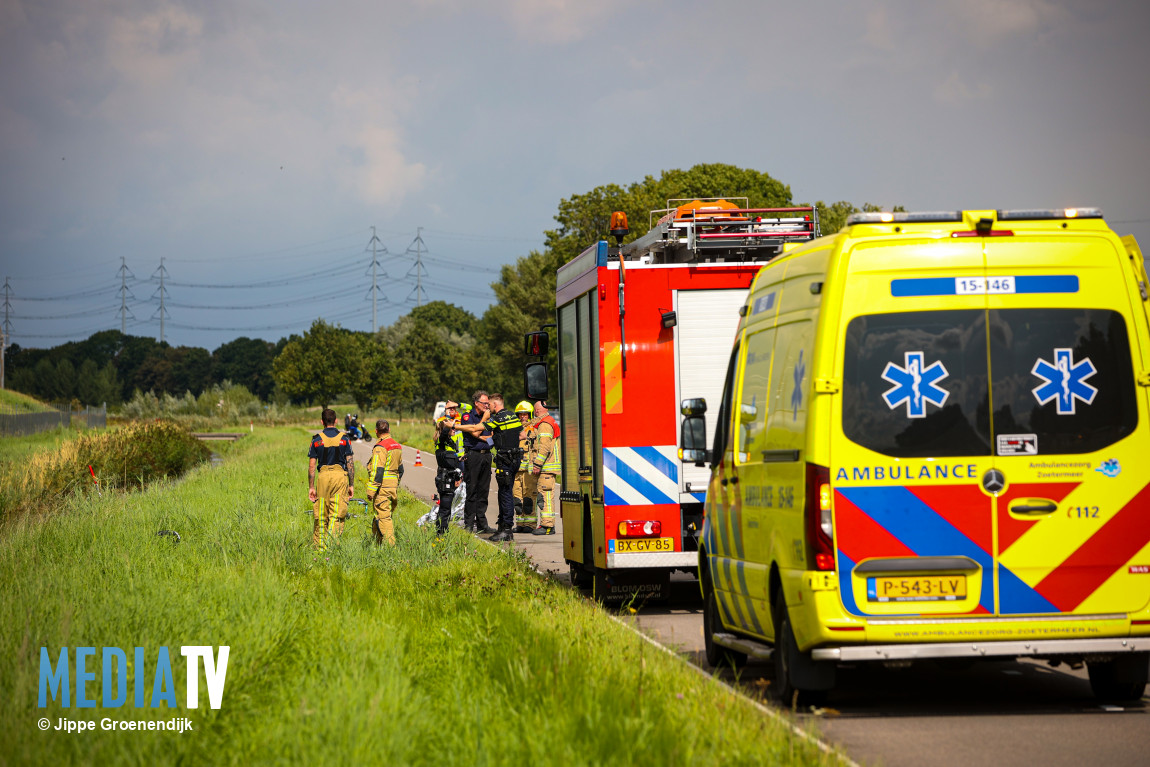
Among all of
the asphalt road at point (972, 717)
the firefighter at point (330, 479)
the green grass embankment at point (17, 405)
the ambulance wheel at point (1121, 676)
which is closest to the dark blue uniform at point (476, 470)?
the firefighter at point (330, 479)

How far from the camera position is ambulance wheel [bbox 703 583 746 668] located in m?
8.90

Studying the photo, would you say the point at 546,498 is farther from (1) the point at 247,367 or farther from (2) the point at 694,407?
(1) the point at 247,367

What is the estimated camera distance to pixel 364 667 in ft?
23.4

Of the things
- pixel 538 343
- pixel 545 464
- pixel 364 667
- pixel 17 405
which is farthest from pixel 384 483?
pixel 17 405

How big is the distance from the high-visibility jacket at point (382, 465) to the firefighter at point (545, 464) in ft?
14.5

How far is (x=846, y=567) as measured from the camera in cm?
677

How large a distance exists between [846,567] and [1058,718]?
154 cm

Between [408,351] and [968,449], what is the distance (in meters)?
88.4

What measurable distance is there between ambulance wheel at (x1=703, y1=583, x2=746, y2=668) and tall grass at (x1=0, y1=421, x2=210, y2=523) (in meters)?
15.8

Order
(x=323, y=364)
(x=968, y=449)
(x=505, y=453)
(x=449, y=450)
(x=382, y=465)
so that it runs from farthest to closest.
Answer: (x=323, y=364), (x=505, y=453), (x=449, y=450), (x=382, y=465), (x=968, y=449)

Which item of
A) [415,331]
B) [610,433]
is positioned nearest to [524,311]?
[415,331]

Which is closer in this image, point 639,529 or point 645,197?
point 639,529

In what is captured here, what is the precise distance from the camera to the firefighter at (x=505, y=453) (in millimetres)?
20000
